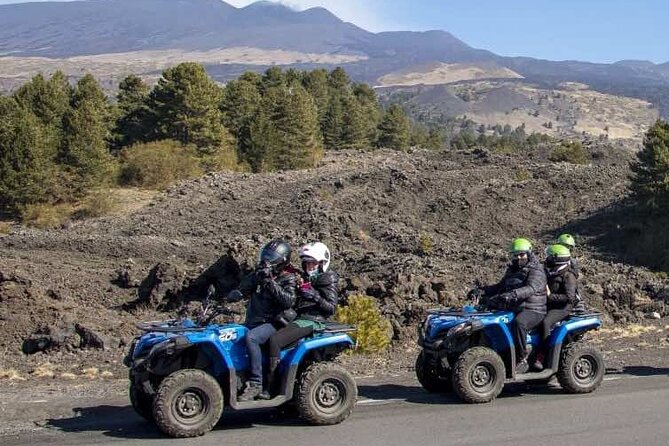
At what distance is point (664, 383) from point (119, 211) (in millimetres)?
33195

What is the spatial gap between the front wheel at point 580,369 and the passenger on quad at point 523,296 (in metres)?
0.45

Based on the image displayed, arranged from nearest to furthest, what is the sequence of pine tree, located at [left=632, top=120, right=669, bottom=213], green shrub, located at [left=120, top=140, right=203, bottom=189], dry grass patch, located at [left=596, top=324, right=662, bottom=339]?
dry grass patch, located at [left=596, top=324, right=662, bottom=339] → pine tree, located at [left=632, top=120, right=669, bottom=213] → green shrub, located at [left=120, top=140, right=203, bottom=189]

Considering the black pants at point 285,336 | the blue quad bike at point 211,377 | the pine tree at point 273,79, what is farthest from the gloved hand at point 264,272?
the pine tree at point 273,79

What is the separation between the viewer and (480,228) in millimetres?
38688

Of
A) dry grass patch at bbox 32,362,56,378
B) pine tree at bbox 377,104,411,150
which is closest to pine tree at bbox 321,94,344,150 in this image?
pine tree at bbox 377,104,411,150

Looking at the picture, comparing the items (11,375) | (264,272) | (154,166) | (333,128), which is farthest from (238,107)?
(264,272)

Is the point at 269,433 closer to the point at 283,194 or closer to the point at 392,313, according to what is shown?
the point at 392,313

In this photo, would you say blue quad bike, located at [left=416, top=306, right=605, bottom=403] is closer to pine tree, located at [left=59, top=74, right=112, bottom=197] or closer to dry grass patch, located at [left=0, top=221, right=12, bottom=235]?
dry grass patch, located at [left=0, top=221, right=12, bottom=235]

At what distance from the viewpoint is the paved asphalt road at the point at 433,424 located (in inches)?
319

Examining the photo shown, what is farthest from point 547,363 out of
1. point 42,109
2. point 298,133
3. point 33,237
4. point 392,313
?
point 298,133

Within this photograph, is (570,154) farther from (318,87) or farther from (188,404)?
(188,404)

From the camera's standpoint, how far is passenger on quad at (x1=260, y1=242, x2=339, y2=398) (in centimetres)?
886

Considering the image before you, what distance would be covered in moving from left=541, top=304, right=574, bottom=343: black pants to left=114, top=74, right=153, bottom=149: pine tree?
45444 millimetres

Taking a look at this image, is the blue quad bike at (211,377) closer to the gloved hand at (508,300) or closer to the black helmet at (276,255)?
the black helmet at (276,255)
